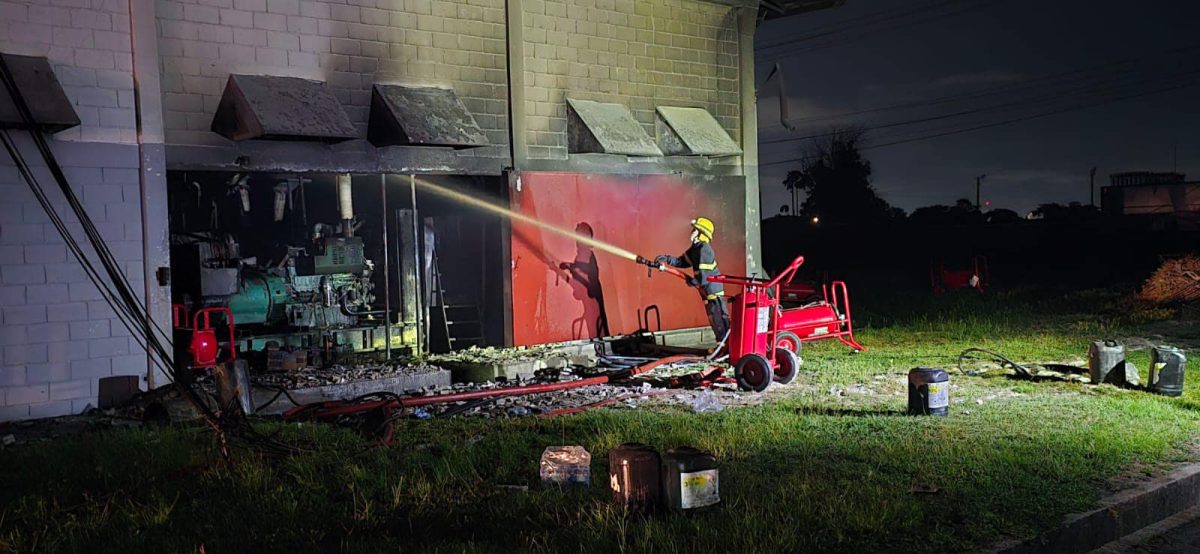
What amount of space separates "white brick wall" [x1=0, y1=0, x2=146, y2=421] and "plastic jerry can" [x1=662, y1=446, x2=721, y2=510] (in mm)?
7159

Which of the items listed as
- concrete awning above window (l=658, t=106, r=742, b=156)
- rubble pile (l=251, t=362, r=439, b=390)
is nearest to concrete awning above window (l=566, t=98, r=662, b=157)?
concrete awning above window (l=658, t=106, r=742, b=156)

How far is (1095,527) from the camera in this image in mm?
6129

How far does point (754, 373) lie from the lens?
11219mm

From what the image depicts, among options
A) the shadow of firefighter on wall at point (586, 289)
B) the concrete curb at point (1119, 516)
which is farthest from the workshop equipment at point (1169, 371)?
the shadow of firefighter on wall at point (586, 289)

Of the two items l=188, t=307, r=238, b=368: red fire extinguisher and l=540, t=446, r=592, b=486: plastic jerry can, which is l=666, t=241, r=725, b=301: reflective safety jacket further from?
l=540, t=446, r=592, b=486: plastic jerry can

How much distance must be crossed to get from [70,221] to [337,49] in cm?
375

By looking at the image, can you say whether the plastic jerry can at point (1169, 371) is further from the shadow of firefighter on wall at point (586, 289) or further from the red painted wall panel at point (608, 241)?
the shadow of firefighter on wall at point (586, 289)

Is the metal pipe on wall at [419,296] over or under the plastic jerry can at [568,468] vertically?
over

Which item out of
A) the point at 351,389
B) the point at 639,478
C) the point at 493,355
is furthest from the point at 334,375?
the point at 639,478

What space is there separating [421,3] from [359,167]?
2.33 metres

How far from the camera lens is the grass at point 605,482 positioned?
571 cm

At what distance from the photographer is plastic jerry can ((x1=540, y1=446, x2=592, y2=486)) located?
6.73 metres

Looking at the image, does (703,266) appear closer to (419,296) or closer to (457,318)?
(457,318)

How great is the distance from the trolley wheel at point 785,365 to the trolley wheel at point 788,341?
119mm
